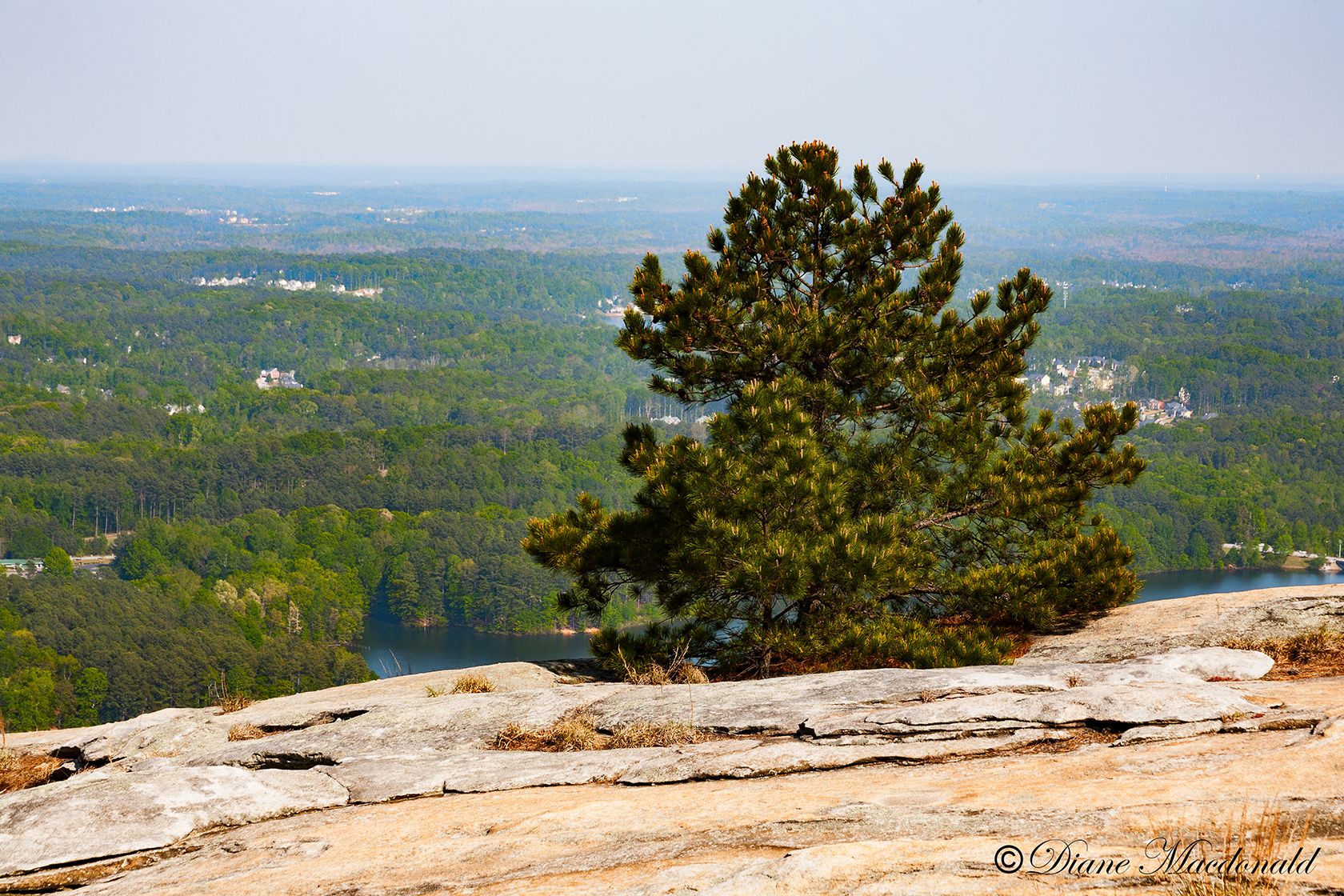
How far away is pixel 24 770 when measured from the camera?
32.6 feet

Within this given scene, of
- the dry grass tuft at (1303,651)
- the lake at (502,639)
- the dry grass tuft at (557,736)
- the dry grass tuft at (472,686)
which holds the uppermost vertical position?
the dry grass tuft at (1303,651)

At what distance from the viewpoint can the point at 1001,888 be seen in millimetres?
5227

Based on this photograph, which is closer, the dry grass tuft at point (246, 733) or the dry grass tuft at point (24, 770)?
the dry grass tuft at point (24, 770)

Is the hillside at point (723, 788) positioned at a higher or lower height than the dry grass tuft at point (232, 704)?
higher

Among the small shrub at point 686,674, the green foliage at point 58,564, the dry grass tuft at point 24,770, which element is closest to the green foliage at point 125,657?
the green foliage at point 58,564

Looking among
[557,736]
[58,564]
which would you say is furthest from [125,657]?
[557,736]

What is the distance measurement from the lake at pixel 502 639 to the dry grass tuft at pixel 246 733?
66197 millimetres

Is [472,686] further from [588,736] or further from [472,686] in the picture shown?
[588,736]

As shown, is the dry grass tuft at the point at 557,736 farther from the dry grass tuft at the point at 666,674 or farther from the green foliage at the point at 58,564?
the green foliage at the point at 58,564

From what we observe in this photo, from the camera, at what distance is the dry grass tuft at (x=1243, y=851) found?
4.92 m

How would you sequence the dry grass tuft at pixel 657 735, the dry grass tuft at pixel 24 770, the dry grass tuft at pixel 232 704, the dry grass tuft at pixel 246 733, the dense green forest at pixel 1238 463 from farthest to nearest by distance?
the dense green forest at pixel 1238 463 < the dry grass tuft at pixel 232 704 < the dry grass tuft at pixel 246 733 < the dry grass tuft at pixel 24 770 < the dry grass tuft at pixel 657 735

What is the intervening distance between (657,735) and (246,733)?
4.11 meters

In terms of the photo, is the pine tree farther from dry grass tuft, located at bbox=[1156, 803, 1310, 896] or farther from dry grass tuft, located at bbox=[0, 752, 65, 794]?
dry grass tuft, located at bbox=[1156, 803, 1310, 896]

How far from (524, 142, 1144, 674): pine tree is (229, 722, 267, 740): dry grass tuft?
16.1ft
